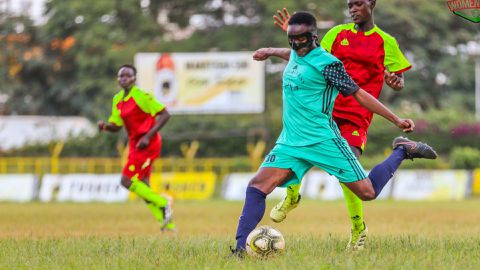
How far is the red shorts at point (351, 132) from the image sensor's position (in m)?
9.58

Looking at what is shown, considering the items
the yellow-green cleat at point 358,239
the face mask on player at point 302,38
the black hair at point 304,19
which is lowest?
the yellow-green cleat at point 358,239

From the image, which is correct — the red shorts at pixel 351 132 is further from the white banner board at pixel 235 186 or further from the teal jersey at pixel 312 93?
the white banner board at pixel 235 186

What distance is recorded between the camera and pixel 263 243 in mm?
8477

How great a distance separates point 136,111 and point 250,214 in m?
6.44

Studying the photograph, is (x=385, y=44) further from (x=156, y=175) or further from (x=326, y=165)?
(x=156, y=175)

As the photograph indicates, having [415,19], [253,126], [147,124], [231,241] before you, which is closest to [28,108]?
[253,126]

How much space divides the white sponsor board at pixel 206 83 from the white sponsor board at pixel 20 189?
5.37 m

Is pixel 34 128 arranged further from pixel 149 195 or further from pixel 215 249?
pixel 215 249

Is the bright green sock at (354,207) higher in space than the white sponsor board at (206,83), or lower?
lower

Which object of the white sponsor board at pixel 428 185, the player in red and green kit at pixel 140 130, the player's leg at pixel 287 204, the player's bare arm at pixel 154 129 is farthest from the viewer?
the white sponsor board at pixel 428 185

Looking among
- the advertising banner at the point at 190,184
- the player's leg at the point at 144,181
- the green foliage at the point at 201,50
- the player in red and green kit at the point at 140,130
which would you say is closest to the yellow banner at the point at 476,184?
the green foliage at the point at 201,50

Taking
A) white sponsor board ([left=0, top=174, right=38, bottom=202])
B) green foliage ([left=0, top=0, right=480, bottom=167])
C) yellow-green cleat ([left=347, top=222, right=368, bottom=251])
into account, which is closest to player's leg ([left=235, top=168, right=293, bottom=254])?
yellow-green cleat ([left=347, top=222, right=368, bottom=251])

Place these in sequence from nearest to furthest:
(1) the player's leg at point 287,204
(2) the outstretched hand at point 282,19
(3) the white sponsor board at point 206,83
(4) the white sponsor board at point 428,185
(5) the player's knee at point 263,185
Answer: (5) the player's knee at point 263,185 < (2) the outstretched hand at point 282,19 < (1) the player's leg at point 287,204 < (4) the white sponsor board at point 428,185 < (3) the white sponsor board at point 206,83

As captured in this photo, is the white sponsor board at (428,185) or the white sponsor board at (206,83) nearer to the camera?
the white sponsor board at (428,185)
